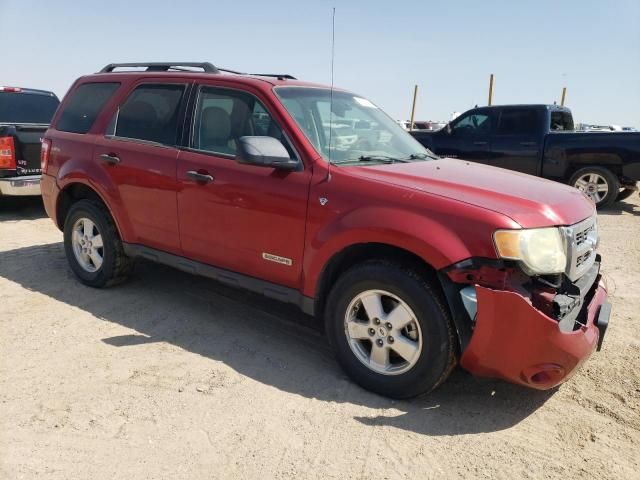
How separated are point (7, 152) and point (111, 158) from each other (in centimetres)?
391

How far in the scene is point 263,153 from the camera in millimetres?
3336

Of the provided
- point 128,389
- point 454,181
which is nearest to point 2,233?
point 128,389

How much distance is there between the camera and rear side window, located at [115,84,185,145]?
4242 mm

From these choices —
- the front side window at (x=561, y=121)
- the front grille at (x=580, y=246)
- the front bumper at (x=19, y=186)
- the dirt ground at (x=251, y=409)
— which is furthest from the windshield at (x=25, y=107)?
the front side window at (x=561, y=121)

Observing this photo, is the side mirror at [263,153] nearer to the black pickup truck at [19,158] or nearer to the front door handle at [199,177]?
the front door handle at [199,177]

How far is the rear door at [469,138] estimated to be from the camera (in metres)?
10.4

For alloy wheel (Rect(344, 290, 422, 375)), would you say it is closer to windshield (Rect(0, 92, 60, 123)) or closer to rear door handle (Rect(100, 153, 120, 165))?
rear door handle (Rect(100, 153, 120, 165))

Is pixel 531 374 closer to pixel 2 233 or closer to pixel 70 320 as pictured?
pixel 70 320

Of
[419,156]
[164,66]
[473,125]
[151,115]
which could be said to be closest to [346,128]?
[419,156]

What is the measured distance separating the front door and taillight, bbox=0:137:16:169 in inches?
183

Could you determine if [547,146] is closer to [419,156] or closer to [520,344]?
[419,156]

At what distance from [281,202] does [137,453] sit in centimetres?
167

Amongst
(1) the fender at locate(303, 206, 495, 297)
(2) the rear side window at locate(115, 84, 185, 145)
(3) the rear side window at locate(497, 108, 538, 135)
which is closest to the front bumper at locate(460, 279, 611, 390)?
(1) the fender at locate(303, 206, 495, 297)

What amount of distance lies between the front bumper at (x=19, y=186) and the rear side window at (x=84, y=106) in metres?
2.79
